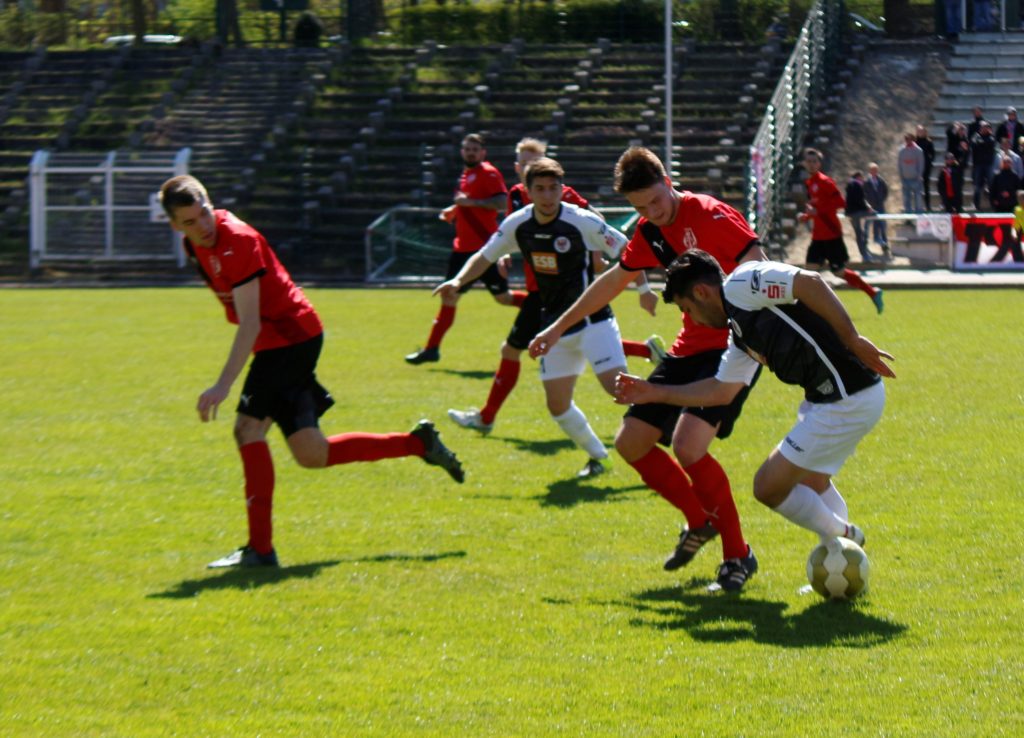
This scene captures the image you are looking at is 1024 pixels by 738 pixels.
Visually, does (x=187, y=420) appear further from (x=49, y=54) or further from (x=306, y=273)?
(x=49, y=54)

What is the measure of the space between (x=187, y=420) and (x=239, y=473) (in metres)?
2.41

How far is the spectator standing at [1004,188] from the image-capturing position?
89.4ft

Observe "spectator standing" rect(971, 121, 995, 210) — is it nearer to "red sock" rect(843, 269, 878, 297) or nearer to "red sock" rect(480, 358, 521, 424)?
"red sock" rect(843, 269, 878, 297)

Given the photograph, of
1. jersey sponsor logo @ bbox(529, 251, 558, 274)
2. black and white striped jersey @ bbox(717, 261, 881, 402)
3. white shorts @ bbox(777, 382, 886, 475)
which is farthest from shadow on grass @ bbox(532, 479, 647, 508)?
black and white striped jersey @ bbox(717, 261, 881, 402)

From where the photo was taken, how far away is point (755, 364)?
6.70 meters

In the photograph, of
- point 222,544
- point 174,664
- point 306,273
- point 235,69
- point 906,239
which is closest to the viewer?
point 174,664

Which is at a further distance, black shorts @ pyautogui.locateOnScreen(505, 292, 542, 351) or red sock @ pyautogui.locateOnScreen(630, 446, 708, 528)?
black shorts @ pyautogui.locateOnScreen(505, 292, 542, 351)

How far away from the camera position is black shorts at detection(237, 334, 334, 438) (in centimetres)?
750

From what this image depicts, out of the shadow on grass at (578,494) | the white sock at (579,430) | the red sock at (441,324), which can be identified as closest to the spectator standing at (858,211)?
the red sock at (441,324)

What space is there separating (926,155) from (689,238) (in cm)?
2358

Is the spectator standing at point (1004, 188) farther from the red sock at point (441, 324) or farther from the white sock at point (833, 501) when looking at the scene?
the white sock at point (833, 501)

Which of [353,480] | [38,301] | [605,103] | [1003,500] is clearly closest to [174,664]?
[353,480]

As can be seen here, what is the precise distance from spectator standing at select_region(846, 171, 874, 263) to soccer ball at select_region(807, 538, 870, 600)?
2163 centimetres

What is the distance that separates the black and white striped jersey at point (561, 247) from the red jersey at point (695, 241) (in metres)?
1.96
